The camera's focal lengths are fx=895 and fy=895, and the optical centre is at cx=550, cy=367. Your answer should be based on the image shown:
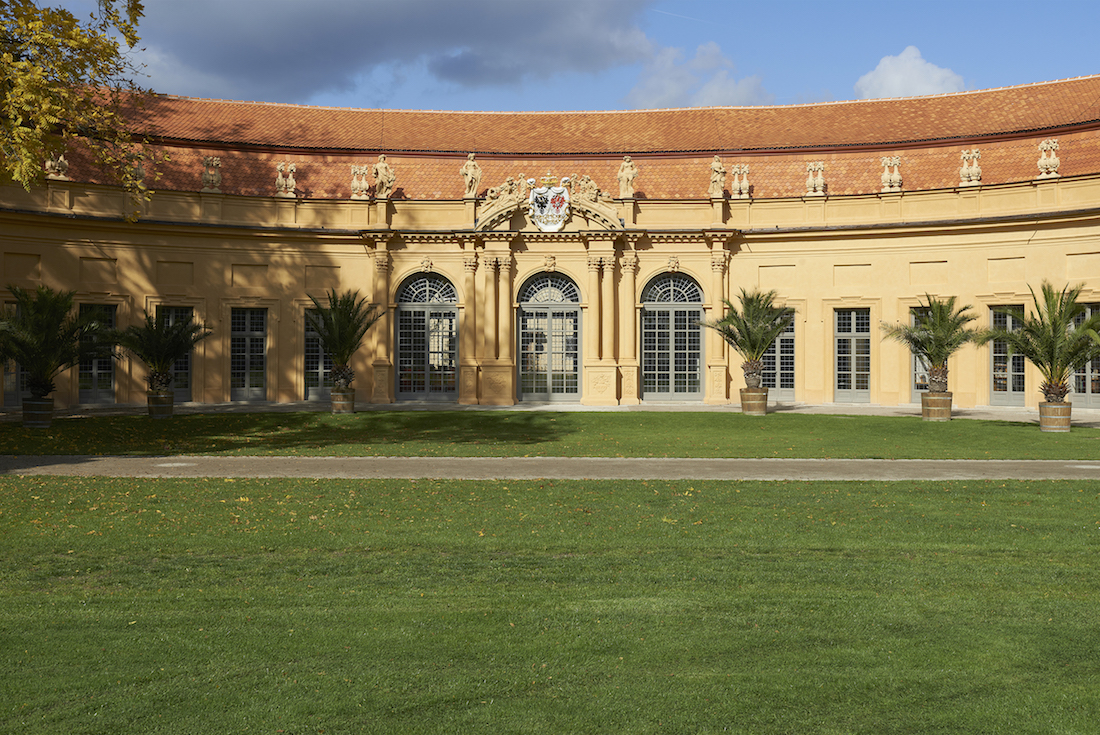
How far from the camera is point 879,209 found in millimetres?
34500

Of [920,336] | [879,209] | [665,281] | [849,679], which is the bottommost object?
[849,679]

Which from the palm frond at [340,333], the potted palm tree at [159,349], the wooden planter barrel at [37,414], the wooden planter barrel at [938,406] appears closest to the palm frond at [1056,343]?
the wooden planter barrel at [938,406]

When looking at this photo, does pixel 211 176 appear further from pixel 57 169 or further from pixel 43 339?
pixel 43 339

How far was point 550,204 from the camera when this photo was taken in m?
34.6

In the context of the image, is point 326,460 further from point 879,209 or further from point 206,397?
point 879,209

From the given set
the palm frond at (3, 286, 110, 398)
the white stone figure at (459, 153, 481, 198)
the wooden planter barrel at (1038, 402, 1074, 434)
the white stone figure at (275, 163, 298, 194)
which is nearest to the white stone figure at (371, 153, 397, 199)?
the white stone figure at (459, 153, 481, 198)

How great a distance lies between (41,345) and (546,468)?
15.4 meters

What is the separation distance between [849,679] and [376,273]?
31.7m

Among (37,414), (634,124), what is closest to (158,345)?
(37,414)

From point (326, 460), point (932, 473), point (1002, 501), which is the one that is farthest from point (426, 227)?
point (1002, 501)

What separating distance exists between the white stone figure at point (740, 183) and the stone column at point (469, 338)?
35.2ft

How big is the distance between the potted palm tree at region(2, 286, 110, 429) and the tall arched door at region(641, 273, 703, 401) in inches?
797

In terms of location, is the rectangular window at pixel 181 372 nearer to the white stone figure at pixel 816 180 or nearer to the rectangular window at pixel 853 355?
the white stone figure at pixel 816 180

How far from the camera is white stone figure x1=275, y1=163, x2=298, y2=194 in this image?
35.2 m
